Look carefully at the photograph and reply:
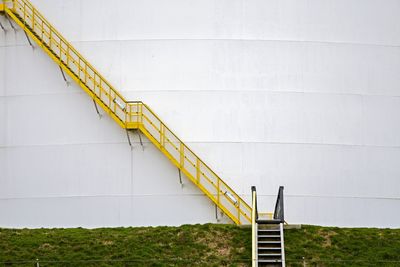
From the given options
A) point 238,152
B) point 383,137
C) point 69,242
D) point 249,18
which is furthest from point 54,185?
point 383,137

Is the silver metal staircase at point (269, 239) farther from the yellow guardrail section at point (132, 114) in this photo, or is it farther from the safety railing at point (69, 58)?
the safety railing at point (69, 58)

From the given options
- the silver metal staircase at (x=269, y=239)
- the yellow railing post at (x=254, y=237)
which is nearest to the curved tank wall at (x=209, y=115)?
the silver metal staircase at (x=269, y=239)

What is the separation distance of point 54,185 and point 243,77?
5.93m

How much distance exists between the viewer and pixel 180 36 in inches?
1105

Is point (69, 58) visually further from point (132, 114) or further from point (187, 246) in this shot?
point (187, 246)

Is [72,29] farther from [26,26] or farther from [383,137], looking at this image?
[383,137]

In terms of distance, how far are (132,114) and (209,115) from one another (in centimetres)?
208

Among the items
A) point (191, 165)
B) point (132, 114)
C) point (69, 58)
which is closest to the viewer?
point (191, 165)

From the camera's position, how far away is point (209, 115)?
27703mm

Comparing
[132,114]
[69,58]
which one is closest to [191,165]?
[132,114]

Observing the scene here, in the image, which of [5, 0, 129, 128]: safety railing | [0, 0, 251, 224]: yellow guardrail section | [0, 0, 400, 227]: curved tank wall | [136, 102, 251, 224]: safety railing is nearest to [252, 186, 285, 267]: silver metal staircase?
[136, 102, 251, 224]: safety railing

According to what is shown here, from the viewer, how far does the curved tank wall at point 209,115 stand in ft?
90.6

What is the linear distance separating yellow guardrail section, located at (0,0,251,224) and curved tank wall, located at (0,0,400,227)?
283 millimetres

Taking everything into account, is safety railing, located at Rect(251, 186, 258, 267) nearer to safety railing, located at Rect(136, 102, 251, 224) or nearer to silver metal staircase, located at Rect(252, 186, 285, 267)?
silver metal staircase, located at Rect(252, 186, 285, 267)
